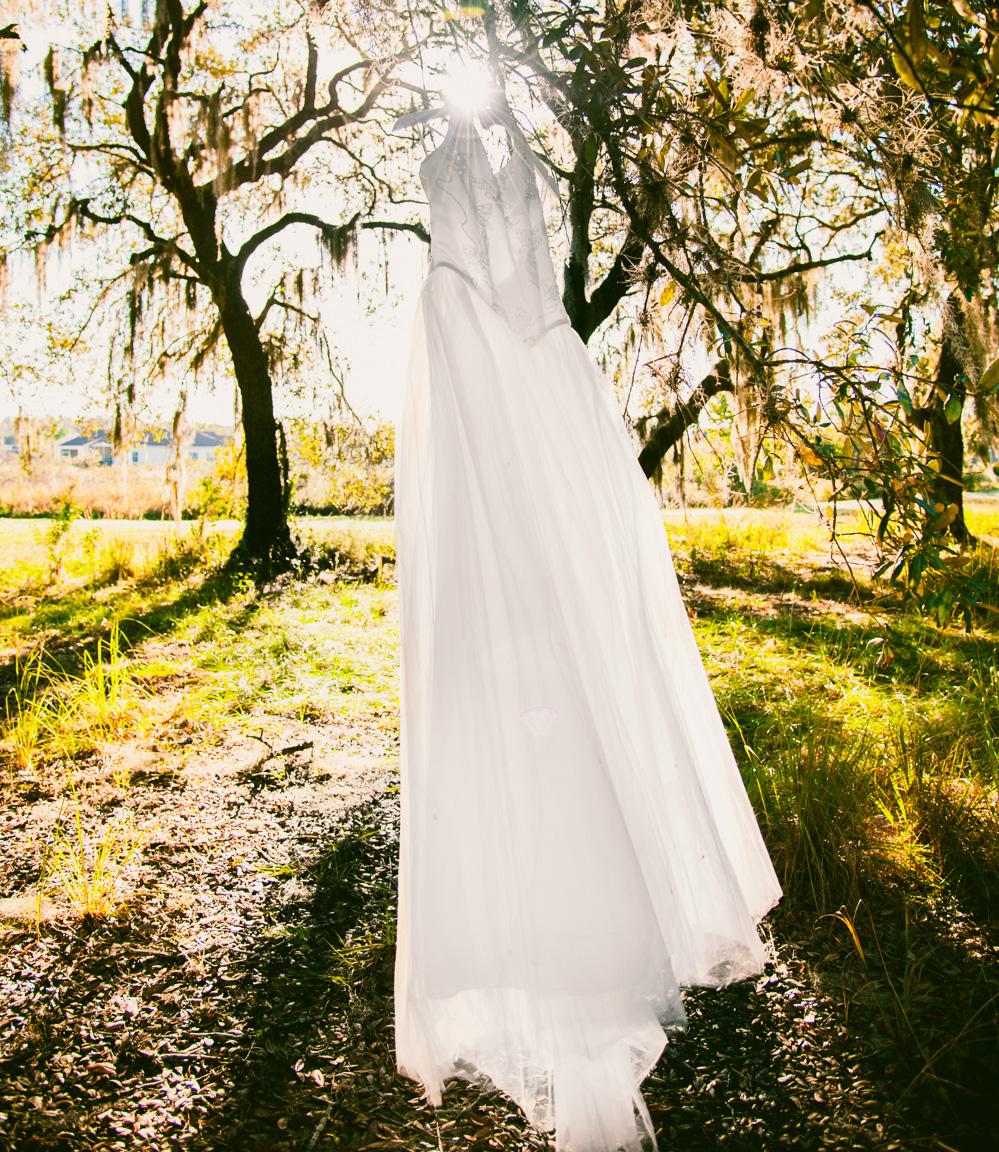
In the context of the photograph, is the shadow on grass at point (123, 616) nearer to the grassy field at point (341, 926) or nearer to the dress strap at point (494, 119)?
the grassy field at point (341, 926)

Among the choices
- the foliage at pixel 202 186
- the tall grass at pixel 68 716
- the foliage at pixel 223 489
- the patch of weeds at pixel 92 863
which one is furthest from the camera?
the foliage at pixel 223 489

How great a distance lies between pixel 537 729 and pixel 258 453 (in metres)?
6.40

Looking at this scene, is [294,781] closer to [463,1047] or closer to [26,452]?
[463,1047]

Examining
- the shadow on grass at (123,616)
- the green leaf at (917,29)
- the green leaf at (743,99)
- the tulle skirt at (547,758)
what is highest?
the green leaf at (743,99)

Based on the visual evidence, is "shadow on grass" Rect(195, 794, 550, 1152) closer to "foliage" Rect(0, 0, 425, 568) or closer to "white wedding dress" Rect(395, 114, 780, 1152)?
"white wedding dress" Rect(395, 114, 780, 1152)

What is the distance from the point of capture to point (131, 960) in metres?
1.60

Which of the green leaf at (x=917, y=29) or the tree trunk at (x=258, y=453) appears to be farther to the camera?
the tree trunk at (x=258, y=453)

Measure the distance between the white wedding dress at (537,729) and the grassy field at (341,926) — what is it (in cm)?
24

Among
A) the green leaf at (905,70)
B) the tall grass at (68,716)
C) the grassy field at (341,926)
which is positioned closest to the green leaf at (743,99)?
the green leaf at (905,70)

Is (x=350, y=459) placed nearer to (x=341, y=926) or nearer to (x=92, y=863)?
(x=92, y=863)

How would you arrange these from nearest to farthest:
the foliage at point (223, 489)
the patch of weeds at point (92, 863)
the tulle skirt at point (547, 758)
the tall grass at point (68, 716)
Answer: the tulle skirt at point (547, 758), the patch of weeds at point (92, 863), the tall grass at point (68, 716), the foliage at point (223, 489)

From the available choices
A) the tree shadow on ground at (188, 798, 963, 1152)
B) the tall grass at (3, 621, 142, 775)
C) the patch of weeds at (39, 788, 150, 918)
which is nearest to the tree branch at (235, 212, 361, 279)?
the tall grass at (3, 621, 142, 775)

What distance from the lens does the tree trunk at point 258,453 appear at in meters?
6.72

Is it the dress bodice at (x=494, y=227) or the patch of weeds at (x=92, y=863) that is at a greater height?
the dress bodice at (x=494, y=227)
